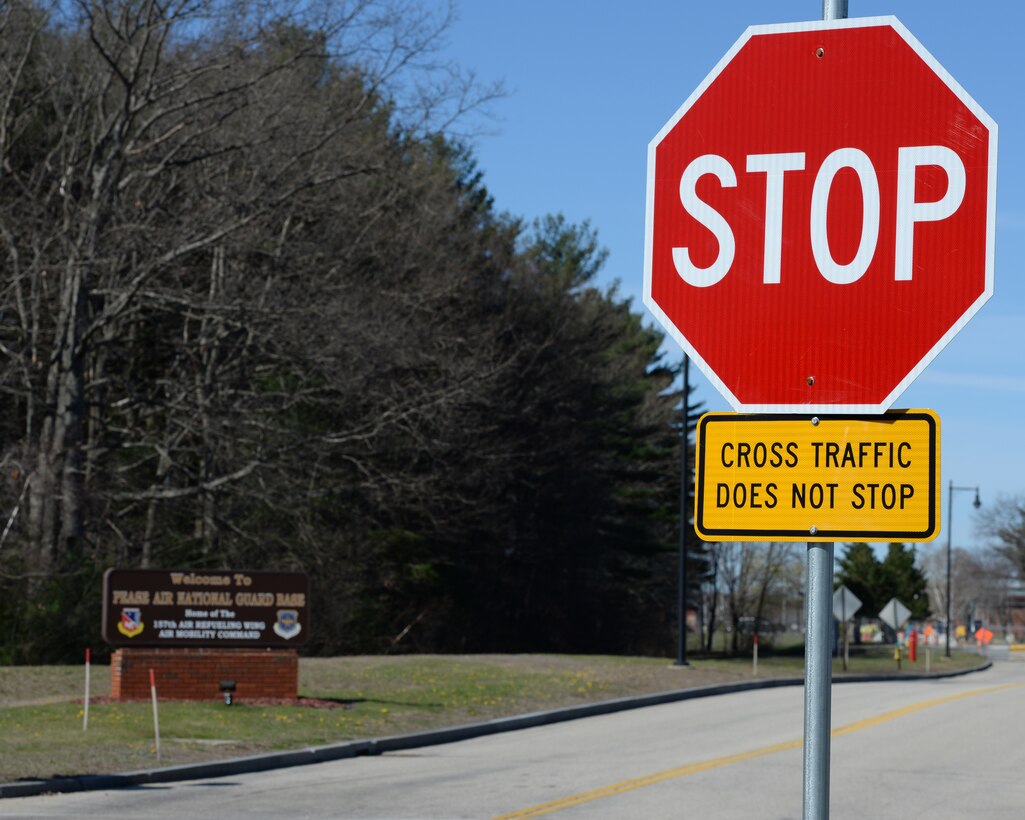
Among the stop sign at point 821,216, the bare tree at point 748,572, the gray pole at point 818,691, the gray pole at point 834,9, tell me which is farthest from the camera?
the bare tree at point 748,572

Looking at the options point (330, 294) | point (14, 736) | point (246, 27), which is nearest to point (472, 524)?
point (330, 294)

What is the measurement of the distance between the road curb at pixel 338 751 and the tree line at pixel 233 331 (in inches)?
369

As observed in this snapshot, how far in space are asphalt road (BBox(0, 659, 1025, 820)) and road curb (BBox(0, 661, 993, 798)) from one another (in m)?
0.22

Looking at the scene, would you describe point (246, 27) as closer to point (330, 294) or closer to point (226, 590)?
point (330, 294)

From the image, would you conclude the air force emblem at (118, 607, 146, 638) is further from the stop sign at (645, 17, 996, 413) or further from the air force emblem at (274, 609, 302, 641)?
the stop sign at (645, 17, 996, 413)

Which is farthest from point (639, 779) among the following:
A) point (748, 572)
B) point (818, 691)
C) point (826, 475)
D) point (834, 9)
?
point (748, 572)

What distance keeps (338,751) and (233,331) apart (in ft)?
58.3

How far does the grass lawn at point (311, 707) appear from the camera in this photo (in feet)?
55.4

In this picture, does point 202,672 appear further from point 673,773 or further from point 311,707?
point 673,773

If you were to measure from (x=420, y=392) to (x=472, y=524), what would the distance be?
10681 millimetres

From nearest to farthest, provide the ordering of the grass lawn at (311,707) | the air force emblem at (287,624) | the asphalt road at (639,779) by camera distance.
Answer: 1. the asphalt road at (639,779)
2. the grass lawn at (311,707)
3. the air force emblem at (287,624)

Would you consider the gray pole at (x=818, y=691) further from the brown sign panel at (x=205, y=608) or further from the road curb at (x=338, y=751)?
the brown sign panel at (x=205, y=608)

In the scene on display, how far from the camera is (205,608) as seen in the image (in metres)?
22.3

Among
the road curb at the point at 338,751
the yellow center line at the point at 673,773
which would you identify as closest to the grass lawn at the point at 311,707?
the road curb at the point at 338,751
